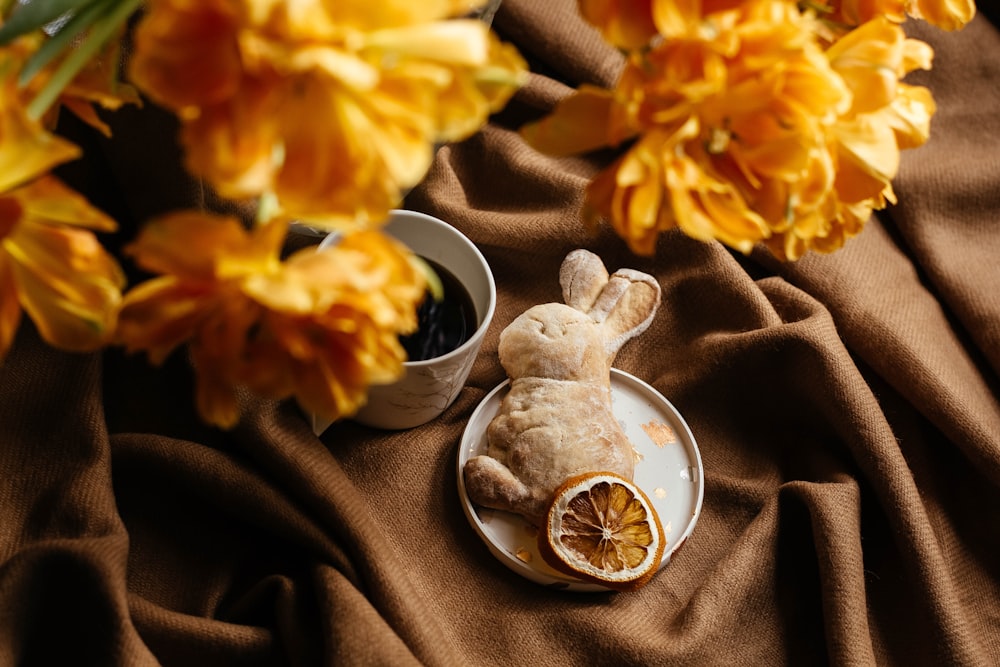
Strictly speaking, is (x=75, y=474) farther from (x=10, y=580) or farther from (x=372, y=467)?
(x=372, y=467)

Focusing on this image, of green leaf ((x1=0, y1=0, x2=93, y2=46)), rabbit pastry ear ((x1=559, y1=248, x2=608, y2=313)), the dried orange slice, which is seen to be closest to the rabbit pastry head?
rabbit pastry ear ((x1=559, y1=248, x2=608, y2=313))

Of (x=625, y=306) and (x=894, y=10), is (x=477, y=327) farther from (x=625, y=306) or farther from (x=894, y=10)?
(x=894, y=10)

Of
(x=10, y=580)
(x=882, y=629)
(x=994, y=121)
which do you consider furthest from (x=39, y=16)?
(x=994, y=121)

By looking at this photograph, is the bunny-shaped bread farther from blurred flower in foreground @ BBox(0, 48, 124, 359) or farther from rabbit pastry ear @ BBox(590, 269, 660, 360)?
blurred flower in foreground @ BBox(0, 48, 124, 359)

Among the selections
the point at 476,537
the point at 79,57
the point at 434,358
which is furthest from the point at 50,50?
the point at 476,537

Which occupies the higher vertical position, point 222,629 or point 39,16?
point 39,16

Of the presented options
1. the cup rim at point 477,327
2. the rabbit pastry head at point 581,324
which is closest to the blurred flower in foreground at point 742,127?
the cup rim at point 477,327
